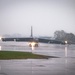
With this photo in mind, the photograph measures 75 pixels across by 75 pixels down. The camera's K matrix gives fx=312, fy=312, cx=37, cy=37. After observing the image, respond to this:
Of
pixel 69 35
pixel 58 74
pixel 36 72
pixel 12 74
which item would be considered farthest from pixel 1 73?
pixel 69 35

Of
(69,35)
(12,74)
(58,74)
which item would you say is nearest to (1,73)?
(12,74)

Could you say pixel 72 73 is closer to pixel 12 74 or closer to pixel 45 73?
pixel 45 73

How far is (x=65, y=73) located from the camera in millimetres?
17406

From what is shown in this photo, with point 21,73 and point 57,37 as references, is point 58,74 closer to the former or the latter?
point 21,73

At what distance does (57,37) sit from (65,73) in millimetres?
180321

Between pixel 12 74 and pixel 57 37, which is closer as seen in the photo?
pixel 12 74

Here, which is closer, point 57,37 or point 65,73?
point 65,73

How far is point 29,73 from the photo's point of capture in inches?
679

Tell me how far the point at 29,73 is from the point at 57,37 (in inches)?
7111

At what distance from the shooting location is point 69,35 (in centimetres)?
18788

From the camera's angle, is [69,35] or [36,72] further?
[69,35]

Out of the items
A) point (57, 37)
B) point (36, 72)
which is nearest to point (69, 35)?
point (57, 37)

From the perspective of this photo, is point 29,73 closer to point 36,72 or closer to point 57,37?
point 36,72

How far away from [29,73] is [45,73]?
89 cm
